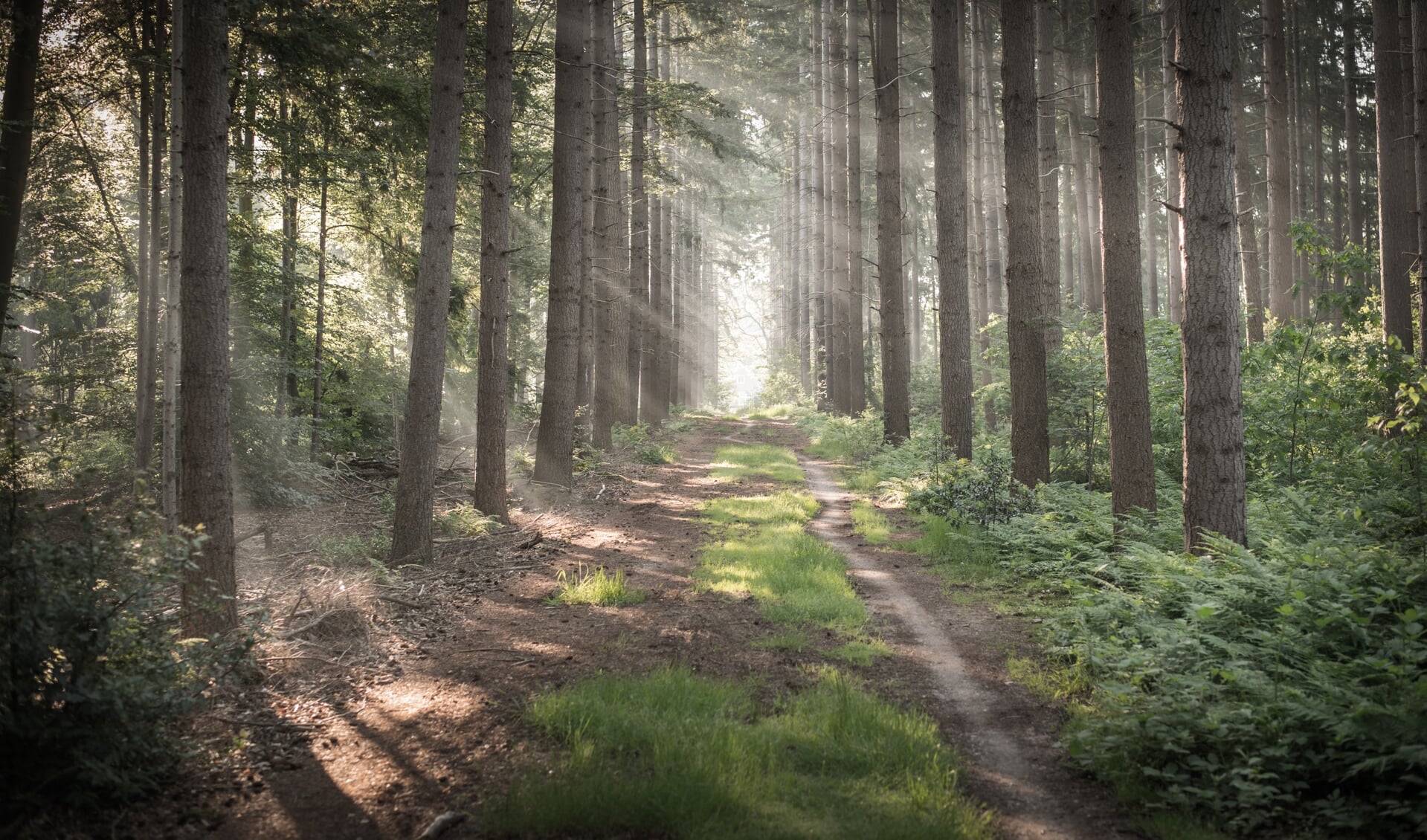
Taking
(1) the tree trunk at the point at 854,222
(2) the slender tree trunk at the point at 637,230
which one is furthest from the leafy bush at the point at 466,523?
(1) the tree trunk at the point at 854,222

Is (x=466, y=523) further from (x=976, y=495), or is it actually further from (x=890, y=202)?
(x=890, y=202)

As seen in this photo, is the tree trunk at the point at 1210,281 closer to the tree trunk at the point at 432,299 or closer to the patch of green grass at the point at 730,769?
the patch of green grass at the point at 730,769

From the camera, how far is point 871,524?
10.9 m

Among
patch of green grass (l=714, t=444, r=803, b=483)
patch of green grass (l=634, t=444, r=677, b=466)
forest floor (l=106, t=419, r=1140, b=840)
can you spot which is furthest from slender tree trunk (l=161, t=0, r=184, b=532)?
patch of green grass (l=634, t=444, r=677, b=466)

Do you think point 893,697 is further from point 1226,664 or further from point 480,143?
point 480,143

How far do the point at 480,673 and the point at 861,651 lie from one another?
293 centimetres

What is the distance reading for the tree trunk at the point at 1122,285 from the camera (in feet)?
27.5

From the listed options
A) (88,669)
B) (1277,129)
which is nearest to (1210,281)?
(88,669)

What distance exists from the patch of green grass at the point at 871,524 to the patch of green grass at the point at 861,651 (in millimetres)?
3941

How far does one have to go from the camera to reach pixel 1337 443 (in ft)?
31.3

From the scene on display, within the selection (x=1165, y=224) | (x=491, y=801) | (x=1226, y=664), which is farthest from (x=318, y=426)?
(x=1165, y=224)

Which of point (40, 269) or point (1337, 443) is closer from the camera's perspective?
point (1337, 443)

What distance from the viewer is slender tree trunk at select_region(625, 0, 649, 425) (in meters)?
19.3

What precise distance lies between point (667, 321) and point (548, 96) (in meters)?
11.2
